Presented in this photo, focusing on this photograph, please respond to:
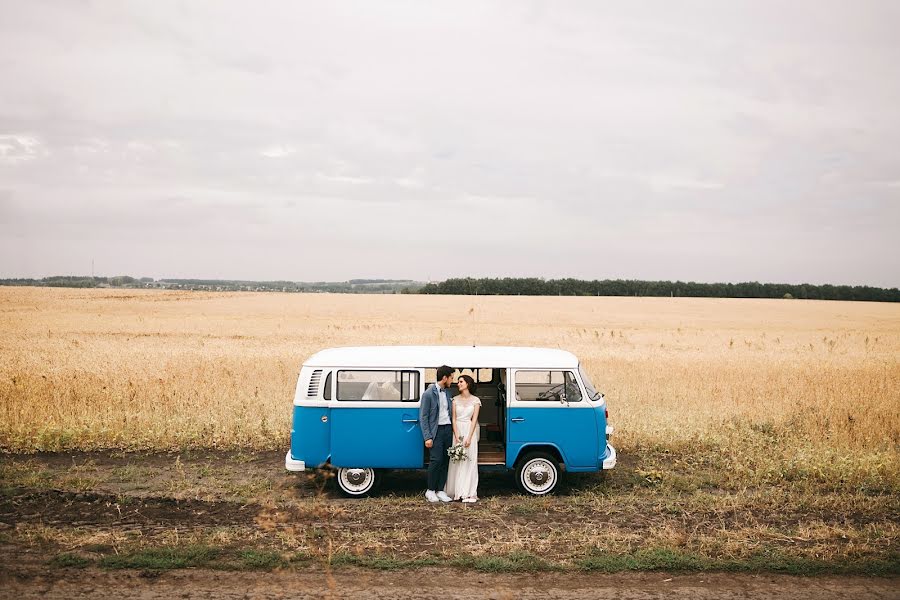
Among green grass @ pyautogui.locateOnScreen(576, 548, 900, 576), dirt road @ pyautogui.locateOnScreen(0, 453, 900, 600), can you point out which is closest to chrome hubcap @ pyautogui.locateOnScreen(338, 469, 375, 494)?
dirt road @ pyautogui.locateOnScreen(0, 453, 900, 600)

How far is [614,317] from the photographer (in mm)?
52750

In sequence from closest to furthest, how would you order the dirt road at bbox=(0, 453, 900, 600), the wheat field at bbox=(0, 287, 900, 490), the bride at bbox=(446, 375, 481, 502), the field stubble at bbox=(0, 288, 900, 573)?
1. the dirt road at bbox=(0, 453, 900, 600)
2. the field stubble at bbox=(0, 288, 900, 573)
3. the bride at bbox=(446, 375, 481, 502)
4. the wheat field at bbox=(0, 287, 900, 490)

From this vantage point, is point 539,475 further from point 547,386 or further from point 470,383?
point 470,383

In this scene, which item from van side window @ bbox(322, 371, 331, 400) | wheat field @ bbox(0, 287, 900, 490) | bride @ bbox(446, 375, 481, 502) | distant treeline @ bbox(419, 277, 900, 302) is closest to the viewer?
bride @ bbox(446, 375, 481, 502)

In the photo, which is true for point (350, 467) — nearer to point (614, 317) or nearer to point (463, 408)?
point (463, 408)

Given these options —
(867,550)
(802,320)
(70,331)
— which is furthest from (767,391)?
(802,320)

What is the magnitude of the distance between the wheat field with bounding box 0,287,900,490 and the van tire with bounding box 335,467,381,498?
3.47 metres

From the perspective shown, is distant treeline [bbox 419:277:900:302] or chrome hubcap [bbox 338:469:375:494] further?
distant treeline [bbox 419:277:900:302]

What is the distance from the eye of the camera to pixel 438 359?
34.4ft

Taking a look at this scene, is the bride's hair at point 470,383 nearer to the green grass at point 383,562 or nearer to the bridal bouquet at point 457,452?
the bridal bouquet at point 457,452

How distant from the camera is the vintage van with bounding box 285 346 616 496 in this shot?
33.7 ft

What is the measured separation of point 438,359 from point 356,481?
2.20 m

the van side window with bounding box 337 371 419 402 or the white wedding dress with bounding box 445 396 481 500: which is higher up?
the van side window with bounding box 337 371 419 402

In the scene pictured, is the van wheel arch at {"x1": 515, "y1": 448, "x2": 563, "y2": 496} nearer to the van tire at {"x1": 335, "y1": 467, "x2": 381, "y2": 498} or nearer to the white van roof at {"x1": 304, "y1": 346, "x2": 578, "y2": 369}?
the white van roof at {"x1": 304, "y1": 346, "x2": 578, "y2": 369}
